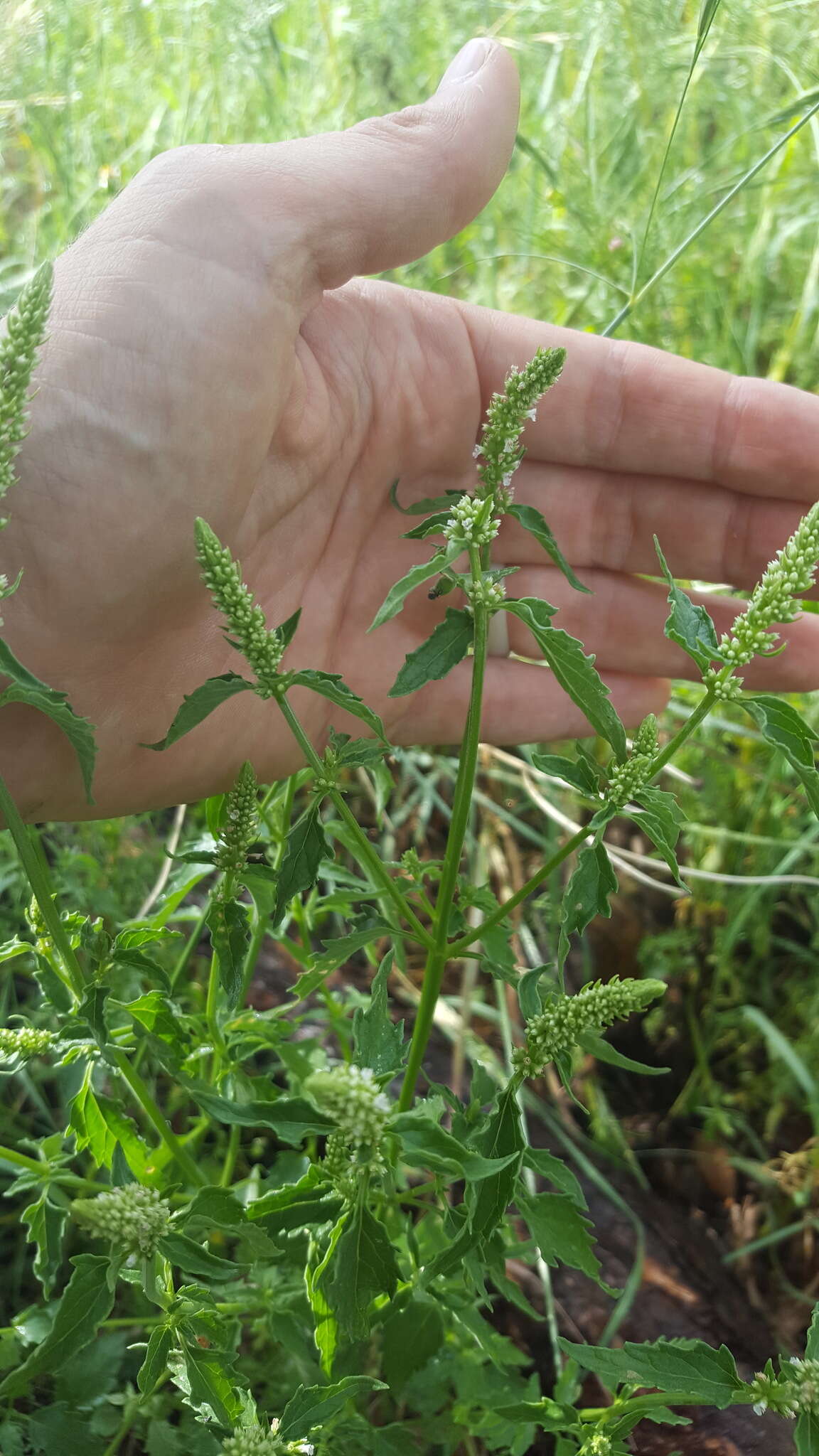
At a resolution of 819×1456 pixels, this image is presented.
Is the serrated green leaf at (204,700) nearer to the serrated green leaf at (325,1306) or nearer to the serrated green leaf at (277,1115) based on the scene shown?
the serrated green leaf at (277,1115)

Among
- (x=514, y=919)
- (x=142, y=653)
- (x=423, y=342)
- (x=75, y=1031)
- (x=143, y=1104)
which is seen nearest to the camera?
(x=75, y=1031)

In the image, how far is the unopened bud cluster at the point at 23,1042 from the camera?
1.42 metres

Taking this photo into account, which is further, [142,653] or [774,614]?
[142,653]

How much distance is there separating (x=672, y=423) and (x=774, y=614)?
1.04 metres

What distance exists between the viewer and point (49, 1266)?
153 cm

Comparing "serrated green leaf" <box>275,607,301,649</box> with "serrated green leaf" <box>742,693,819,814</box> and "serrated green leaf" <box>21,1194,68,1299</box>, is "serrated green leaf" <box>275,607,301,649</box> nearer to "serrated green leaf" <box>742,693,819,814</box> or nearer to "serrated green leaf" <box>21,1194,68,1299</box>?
"serrated green leaf" <box>742,693,819,814</box>

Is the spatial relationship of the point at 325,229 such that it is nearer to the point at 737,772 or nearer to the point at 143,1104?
the point at 143,1104

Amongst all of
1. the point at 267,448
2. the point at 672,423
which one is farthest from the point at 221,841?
the point at 672,423

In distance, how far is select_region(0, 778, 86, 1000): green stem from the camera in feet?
4.14

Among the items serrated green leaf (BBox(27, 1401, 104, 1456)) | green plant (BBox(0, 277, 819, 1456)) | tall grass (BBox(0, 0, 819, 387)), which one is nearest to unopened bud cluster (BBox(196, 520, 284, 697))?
green plant (BBox(0, 277, 819, 1456))

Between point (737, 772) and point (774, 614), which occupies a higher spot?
point (774, 614)

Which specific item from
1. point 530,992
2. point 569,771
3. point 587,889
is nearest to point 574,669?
point 569,771

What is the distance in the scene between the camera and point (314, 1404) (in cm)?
131

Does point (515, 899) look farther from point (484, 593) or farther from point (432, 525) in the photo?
point (432, 525)
